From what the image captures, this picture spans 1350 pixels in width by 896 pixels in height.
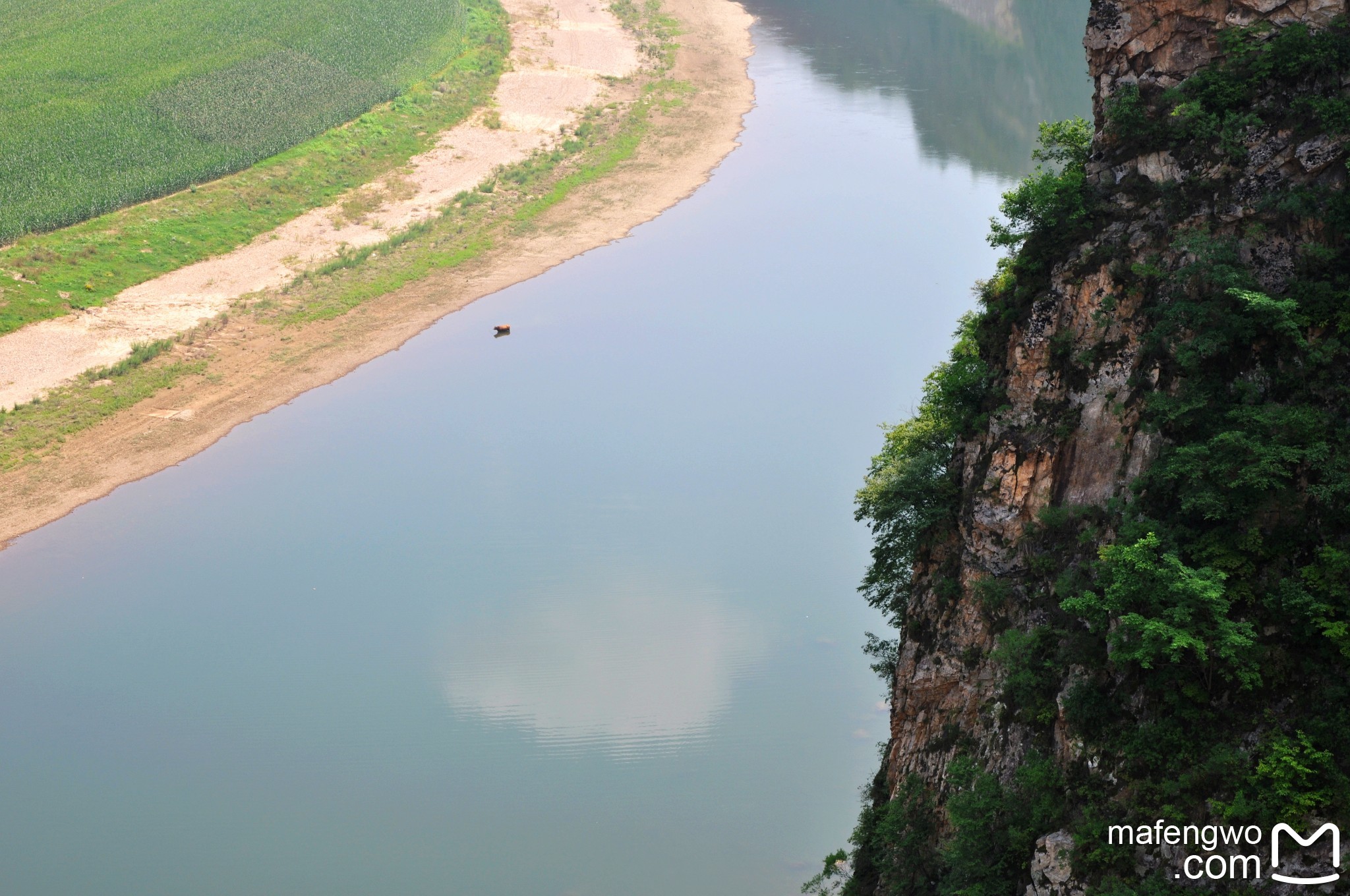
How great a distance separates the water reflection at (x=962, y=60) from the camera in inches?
2282

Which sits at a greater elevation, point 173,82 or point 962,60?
point 173,82

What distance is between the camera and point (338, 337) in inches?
1615

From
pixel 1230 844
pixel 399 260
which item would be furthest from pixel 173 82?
pixel 1230 844

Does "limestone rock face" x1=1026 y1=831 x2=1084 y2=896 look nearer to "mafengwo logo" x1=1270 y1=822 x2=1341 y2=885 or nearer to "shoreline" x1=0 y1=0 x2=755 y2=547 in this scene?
"mafengwo logo" x1=1270 y1=822 x2=1341 y2=885

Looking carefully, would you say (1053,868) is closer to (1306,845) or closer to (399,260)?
(1306,845)

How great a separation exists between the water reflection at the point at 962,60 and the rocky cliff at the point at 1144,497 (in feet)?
119

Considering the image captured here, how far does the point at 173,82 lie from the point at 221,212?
13.6 m

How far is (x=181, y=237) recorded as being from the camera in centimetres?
4519

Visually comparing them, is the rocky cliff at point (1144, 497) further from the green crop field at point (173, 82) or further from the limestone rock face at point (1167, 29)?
the green crop field at point (173, 82)

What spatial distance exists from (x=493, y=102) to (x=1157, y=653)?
5334cm

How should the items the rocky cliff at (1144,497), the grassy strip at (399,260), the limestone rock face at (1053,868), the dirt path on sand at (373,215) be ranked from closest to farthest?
the rocky cliff at (1144,497), the limestone rock face at (1053,868), the grassy strip at (399,260), the dirt path on sand at (373,215)

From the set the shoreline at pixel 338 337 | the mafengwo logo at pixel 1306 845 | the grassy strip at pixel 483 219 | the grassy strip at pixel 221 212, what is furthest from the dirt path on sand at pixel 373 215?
the mafengwo logo at pixel 1306 845

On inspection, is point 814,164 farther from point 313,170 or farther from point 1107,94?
point 1107,94

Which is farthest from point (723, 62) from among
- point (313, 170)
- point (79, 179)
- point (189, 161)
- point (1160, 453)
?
point (1160, 453)
